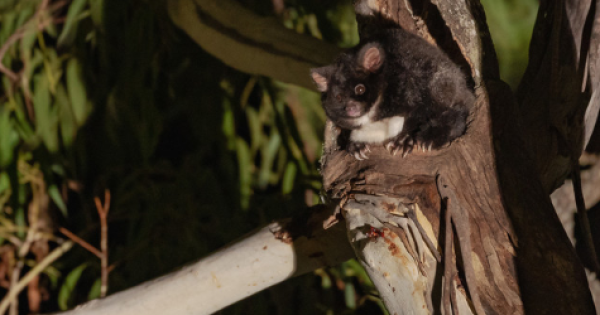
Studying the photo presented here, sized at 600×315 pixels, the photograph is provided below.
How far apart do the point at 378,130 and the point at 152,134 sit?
144cm

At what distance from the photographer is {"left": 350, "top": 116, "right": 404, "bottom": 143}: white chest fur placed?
1.68 meters

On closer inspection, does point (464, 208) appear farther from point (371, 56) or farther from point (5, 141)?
point (5, 141)

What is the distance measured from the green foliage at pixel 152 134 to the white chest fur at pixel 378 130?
945mm

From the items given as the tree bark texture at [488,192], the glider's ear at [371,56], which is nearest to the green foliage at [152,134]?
the glider's ear at [371,56]

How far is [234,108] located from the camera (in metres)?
2.96

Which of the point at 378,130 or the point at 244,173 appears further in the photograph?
the point at 244,173

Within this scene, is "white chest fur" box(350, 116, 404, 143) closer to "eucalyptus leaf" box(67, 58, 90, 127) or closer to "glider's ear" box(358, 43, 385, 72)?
"glider's ear" box(358, 43, 385, 72)

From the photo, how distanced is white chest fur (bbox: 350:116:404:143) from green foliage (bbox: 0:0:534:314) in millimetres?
945

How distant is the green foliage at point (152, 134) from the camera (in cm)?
279

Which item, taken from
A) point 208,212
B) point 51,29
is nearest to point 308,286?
point 208,212

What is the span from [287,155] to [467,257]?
5.19 ft

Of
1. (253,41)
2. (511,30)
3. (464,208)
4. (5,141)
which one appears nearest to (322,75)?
(253,41)

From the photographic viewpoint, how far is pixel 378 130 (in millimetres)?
1748

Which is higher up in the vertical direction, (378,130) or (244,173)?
(378,130)
